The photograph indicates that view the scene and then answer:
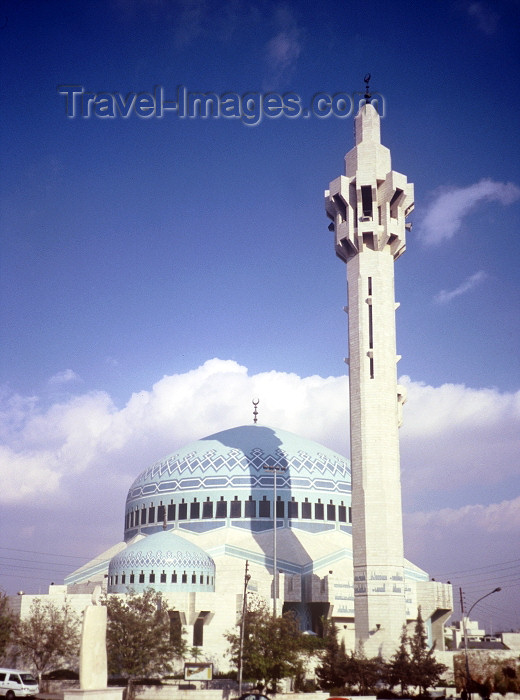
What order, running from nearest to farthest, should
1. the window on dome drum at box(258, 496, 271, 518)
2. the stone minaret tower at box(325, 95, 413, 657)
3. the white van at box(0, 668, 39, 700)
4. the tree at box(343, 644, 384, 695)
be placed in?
the white van at box(0, 668, 39, 700), the tree at box(343, 644, 384, 695), the stone minaret tower at box(325, 95, 413, 657), the window on dome drum at box(258, 496, 271, 518)

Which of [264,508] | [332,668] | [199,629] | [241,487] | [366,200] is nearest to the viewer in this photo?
[332,668]

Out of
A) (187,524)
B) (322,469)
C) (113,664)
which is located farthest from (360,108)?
(113,664)

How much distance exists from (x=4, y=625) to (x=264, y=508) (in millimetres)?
21830

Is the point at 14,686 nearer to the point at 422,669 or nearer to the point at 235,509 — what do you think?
the point at 422,669

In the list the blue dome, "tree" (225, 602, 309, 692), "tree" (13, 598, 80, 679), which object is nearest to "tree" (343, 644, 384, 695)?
"tree" (225, 602, 309, 692)

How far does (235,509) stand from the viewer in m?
54.7

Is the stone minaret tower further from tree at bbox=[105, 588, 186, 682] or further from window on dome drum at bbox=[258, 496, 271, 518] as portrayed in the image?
window on dome drum at bbox=[258, 496, 271, 518]

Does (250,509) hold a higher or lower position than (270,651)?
higher

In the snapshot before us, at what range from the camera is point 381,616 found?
37.2 metres

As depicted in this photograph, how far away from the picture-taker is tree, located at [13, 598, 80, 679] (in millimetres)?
37344

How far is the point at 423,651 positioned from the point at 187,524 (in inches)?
940

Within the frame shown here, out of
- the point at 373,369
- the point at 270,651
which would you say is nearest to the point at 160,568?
the point at 270,651

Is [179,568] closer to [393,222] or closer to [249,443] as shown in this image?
[249,443]

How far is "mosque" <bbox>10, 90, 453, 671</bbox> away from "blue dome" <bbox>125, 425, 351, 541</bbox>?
0.33ft
